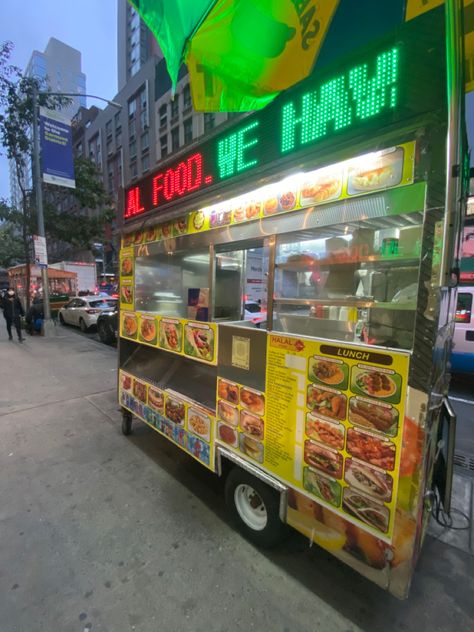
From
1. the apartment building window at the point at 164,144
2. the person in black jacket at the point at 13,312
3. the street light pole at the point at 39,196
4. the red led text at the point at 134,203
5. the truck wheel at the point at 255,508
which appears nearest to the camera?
the truck wheel at the point at 255,508

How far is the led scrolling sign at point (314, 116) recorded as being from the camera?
141cm

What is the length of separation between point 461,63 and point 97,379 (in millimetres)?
7171

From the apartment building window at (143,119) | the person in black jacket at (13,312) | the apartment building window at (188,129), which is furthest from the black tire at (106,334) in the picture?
the apartment building window at (143,119)

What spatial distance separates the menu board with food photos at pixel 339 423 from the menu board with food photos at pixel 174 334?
0.72 m

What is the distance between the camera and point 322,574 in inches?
86.0

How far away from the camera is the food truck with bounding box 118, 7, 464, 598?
1.45 m

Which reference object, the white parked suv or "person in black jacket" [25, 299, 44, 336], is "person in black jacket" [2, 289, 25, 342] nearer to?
"person in black jacket" [25, 299, 44, 336]

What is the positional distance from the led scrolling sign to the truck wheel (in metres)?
2.40

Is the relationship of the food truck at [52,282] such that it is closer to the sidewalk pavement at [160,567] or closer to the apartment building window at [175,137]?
the apartment building window at [175,137]

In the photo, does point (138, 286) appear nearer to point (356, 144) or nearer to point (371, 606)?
point (356, 144)

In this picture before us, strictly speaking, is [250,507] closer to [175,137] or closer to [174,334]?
[174,334]

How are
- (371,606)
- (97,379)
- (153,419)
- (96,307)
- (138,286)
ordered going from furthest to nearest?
(96,307) → (97,379) → (138,286) → (153,419) → (371,606)

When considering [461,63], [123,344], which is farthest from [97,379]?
[461,63]

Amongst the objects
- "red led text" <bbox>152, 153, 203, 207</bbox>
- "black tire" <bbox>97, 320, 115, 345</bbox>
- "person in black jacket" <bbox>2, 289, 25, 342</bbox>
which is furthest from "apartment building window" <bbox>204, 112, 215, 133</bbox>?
"red led text" <bbox>152, 153, 203, 207</bbox>
